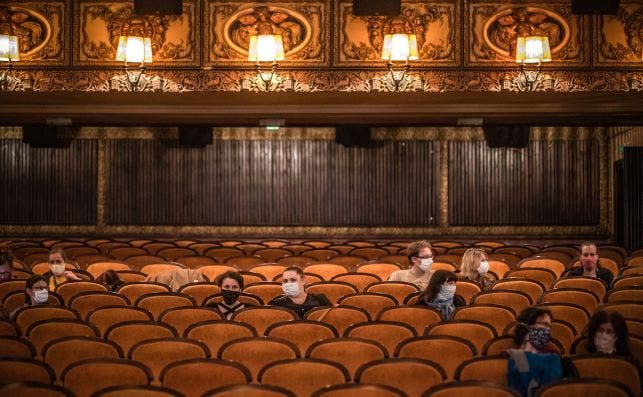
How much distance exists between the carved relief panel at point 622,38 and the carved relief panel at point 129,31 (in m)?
9.02

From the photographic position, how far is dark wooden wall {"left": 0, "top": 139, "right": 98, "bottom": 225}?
70.8 feet

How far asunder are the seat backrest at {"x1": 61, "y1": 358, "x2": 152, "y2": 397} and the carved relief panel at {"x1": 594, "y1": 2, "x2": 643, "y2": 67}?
46.8 feet

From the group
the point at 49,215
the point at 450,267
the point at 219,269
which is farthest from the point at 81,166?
the point at 450,267

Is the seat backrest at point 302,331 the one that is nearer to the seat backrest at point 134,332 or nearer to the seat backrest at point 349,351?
the seat backrest at point 349,351

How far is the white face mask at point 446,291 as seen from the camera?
28.3 ft

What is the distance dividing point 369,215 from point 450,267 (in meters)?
8.88

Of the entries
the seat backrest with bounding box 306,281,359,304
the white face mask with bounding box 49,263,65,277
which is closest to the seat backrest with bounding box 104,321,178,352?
the seat backrest with bounding box 306,281,359,304

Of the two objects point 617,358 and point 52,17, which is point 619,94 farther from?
point 52,17

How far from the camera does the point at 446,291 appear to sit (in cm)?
863

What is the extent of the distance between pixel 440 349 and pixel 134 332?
2939 millimetres

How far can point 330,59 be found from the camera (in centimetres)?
1747

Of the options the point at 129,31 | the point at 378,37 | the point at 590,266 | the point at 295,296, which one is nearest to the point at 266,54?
the point at 378,37

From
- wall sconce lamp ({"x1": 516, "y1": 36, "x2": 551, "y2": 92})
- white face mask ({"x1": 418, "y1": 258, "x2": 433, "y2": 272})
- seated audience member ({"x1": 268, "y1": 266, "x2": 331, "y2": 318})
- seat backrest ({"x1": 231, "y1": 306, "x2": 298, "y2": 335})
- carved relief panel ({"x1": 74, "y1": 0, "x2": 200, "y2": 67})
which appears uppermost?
carved relief panel ({"x1": 74, "y1": 0, "x2": 200, "y2": 67})

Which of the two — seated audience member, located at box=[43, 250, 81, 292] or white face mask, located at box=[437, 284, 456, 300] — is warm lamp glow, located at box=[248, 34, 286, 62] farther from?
white face mask, located at box=[437, 284, 456, 300]
